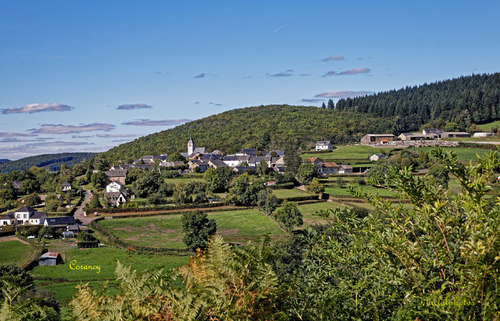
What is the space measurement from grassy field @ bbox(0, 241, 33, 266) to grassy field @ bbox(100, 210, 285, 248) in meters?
10.2

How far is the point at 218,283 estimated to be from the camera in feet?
13.6

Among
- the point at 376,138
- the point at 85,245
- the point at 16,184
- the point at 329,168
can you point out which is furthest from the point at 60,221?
the point at 376,138

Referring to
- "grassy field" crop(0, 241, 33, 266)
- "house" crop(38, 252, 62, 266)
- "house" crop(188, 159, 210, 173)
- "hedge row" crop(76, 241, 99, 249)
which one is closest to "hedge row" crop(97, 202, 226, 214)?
"grassy field" crop(0, 241, 33, 266)

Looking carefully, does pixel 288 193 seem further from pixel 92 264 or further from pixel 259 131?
pixel 259 131

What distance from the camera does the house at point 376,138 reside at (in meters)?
115

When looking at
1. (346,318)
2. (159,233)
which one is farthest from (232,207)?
(346,318)

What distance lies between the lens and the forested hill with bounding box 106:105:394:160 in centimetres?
13012

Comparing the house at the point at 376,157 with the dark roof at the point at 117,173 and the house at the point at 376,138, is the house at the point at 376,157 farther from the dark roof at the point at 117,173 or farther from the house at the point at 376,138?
the dark roof at the point at 117,173

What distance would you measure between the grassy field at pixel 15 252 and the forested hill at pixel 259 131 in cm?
8195

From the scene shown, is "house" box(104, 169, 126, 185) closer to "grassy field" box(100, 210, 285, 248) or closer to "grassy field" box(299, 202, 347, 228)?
"grassy field" box(100, 210, 285, 248)

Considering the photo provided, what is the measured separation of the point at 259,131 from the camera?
6009 inches

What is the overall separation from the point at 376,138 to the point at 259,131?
49.6 metres

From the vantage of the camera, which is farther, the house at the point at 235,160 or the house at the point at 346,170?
the house at the point at 235,160

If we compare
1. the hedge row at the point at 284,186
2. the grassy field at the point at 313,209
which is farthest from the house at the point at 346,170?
the grassy field at the point at 313,209
